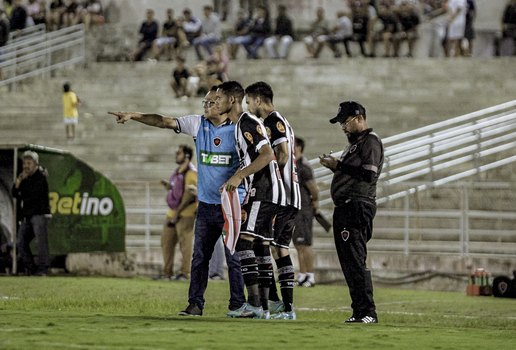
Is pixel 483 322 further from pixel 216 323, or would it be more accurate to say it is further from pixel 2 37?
pixel 2 37

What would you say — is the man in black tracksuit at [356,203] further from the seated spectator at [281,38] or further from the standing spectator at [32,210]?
the seated spectator at [281,38]

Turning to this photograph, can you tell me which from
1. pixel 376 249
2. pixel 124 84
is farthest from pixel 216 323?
pixel 124 84

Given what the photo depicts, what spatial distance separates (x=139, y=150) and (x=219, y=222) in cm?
1717

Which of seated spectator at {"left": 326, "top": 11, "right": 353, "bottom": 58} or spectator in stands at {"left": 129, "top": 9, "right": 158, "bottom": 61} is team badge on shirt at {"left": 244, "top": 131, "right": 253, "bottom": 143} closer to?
seated spectator at {"left": 326, "top": 11, "right": 353, "bottom": 58}

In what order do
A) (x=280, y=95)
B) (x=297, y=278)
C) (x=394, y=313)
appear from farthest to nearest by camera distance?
(x=280, y=95), (x=297, y=278), (x=394, y=313)

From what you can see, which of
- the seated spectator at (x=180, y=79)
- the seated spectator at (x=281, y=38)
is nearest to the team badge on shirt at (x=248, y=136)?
the seated spectator at (x=180, y=79)

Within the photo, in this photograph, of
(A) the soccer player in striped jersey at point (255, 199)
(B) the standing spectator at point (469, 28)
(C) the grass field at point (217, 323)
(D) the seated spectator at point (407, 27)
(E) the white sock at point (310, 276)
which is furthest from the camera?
(D) the seated spectator at point (407, 27)

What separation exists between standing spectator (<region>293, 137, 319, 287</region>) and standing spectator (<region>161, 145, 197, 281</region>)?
155cm

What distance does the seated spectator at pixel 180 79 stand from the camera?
3353cm

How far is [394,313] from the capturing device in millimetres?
16562

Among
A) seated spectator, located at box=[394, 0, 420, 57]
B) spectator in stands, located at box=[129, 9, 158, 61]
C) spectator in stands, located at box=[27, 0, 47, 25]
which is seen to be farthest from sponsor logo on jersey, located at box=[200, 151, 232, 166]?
spectator in stands, located at box=[27, 0, 47, 25]

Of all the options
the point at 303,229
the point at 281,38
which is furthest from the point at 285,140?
the point at 281,38

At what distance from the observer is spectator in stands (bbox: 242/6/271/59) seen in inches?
1422

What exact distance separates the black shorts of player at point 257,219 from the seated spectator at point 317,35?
72.4ft
